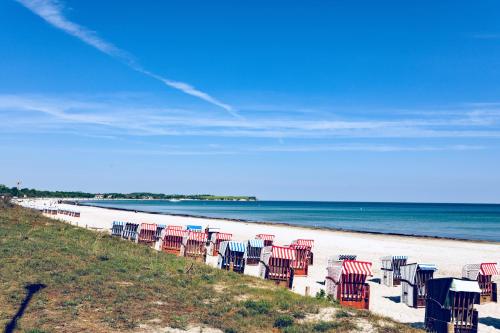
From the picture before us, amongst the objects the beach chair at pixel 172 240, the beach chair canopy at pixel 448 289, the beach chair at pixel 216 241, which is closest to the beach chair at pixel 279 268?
the beach chair canopy at pixel 448 289

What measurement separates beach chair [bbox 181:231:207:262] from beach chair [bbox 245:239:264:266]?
2949 millimetres

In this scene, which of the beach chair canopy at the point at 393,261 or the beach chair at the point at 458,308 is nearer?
the beach chair at the point at 458,308

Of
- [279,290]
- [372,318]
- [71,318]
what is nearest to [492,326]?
[372,318]

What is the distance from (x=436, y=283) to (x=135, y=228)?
21509mm

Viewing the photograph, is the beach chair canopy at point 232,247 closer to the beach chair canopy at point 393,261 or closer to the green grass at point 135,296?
the green grass at point 135,296

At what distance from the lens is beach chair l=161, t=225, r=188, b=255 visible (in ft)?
89.8

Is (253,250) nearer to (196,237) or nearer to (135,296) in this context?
(196,237)

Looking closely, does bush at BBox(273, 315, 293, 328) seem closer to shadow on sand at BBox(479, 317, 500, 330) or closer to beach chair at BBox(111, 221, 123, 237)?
shadow on sand at BBox(479, 317, 500, 330)

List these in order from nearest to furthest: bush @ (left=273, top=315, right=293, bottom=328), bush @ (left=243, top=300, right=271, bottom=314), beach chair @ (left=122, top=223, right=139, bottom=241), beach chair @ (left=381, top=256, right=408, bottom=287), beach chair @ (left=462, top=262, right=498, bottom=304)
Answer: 1. bush @ (left=273, top=315, right=293, bottom=328)
2. bush @ (left=243, top=300, right=271, bottom=314)
3. beach chair @ (left=462, top=262, right=498, bottom=304)
4. beach chair @ (left=381, top=256, right=408, bottom=287)
5. beach chair @ (left=122, top=223, right=139, bottom=241)

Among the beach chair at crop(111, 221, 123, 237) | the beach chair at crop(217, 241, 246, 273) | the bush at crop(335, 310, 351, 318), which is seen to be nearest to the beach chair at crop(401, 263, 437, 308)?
the bush at crop(335, 310, 351, 318)

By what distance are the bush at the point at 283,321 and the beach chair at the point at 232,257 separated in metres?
8.81

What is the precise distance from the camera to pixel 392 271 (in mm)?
20562

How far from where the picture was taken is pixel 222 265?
21.2 metres

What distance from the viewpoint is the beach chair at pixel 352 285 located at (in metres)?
16.0
